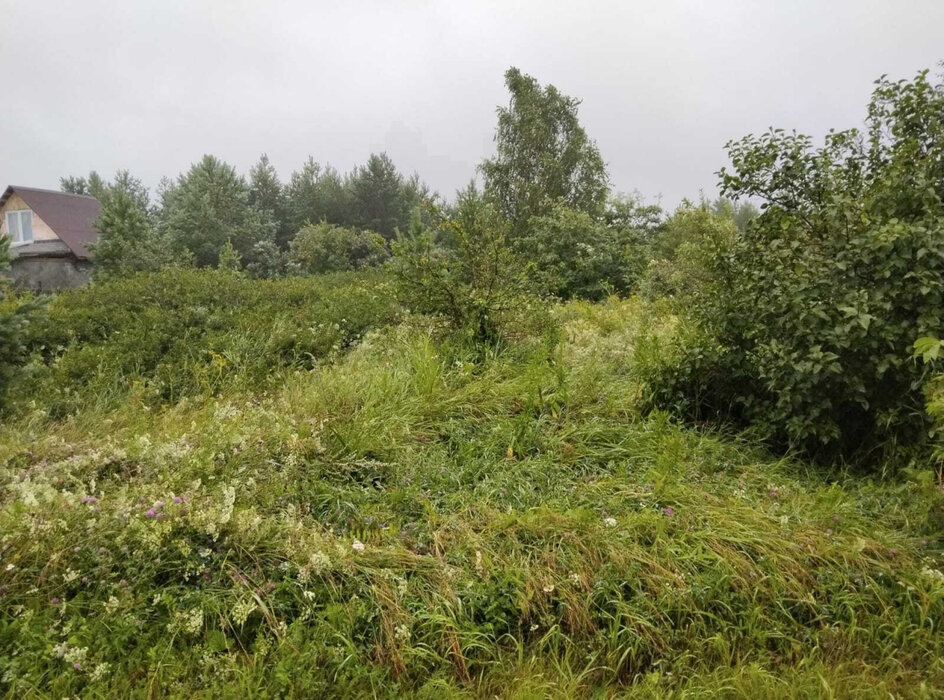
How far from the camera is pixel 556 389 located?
4.45m

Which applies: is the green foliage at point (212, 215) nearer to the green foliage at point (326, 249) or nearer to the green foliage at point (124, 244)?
the green foliage at point (326, 249)

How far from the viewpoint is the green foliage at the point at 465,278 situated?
584 cm

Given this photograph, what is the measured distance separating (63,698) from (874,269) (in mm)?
4421

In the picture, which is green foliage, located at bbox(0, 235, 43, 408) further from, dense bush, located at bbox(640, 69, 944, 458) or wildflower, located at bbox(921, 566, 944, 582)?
wildflower, located at bbox(921, 566, 944, 582)

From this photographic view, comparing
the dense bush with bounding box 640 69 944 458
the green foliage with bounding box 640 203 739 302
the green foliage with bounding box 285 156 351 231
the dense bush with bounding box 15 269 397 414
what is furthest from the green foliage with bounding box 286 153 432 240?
the dense bush with bounding box 640 69 944 458

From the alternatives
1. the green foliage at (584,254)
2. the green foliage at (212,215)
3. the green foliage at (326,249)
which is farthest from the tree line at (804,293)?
the green foliage at (212,215)

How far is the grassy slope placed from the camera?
6.79ft

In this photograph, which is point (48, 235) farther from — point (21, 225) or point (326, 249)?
point (326, 249)

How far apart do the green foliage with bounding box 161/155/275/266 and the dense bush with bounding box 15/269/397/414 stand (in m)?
21.3

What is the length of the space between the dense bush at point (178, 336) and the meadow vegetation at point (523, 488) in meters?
0.08

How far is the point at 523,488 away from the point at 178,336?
5.50m

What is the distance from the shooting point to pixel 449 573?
2441mm

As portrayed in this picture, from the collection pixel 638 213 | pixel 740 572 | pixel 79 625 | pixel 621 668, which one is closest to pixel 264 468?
pixel 79 625

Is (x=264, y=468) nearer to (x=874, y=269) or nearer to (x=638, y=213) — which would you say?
(x=874, y=269)
